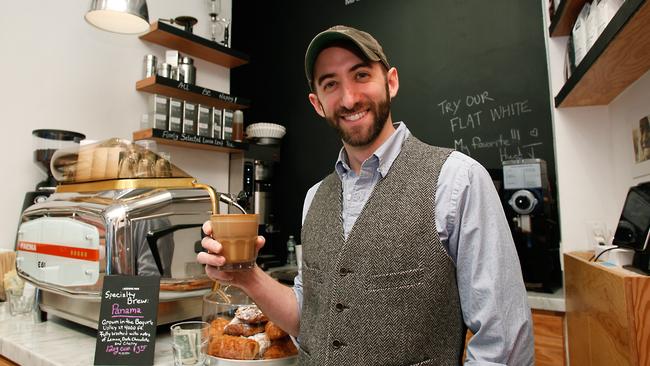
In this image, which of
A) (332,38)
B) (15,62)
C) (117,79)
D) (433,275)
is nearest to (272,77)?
(117,79)

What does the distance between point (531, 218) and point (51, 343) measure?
2191 mm

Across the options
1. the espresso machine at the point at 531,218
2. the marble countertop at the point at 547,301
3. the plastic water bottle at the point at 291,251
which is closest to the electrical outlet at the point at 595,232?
the espresso machine at the point at 531,218

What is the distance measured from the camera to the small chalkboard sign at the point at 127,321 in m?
1.18

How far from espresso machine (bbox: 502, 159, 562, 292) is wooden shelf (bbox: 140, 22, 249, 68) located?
8.03 feet

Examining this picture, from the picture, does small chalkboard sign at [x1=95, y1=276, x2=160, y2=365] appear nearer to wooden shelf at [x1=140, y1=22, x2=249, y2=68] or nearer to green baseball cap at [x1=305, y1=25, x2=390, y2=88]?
green baseball cap at [x1=305, y1=25, x2=390, y2=88]

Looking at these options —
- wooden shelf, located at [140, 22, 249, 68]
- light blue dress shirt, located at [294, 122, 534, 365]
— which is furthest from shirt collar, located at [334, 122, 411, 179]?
wooden shelf, located at [140, 22, 249, 68]

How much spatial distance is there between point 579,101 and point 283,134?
2534mm

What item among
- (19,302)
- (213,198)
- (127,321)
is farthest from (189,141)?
(127,321)

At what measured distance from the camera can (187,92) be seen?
3.13m

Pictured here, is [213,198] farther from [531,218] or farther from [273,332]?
[531,218]

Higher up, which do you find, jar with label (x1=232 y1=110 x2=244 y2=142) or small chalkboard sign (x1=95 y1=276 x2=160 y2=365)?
jar with label (x1=232 y1=110 x2=244 y2=142)

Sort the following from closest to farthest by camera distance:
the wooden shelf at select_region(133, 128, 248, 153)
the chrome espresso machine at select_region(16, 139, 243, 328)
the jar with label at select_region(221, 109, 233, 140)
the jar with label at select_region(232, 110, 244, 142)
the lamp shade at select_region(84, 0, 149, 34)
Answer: the chrome espresso machine at select_region(16, 139, 243, 328) → the lamp shade at select_region(84, 0, 149, 34) → the wooden shelf at select_region(133, 128, 248, 153) → the jar with label at select_region(221, 109, 233, 140) → the jar with label at select_region(232, 110, 244, 142)

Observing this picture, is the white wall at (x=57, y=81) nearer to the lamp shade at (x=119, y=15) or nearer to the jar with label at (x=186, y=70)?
the jar with label at (x=186, y=70)

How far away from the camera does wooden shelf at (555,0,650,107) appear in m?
1.12
